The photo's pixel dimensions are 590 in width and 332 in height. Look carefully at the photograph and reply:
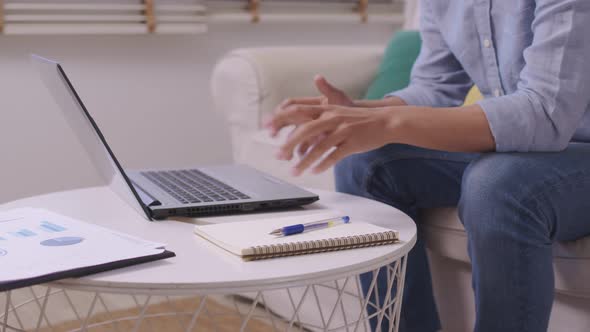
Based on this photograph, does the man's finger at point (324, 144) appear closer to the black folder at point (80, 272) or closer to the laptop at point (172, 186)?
the laptop at point (172, 186)

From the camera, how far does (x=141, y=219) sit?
40.2 inches

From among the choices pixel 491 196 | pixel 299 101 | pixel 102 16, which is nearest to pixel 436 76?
pixel 299 101

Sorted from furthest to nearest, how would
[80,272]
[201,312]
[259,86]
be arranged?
[259,86] → [201,312] → [80,272]

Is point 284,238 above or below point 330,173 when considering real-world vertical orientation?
above

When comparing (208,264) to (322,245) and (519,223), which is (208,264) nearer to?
(322,245)

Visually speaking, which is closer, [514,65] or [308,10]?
[514,65]

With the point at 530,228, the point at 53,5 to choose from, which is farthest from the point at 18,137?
the point at 530,228

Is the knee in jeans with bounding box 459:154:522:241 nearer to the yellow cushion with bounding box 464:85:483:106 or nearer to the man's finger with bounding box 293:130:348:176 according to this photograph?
the man's finger with bounding box 293:130:348:176

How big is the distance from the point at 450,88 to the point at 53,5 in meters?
1.34

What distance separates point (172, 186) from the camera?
1162 mm

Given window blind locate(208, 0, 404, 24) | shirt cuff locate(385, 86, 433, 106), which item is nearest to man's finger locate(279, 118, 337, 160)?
shirt cuff locate(385, 86, 433, 106)

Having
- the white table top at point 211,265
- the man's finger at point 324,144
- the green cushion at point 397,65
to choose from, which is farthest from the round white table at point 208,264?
the green cushion at point 397,65

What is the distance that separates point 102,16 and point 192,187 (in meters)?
1.36

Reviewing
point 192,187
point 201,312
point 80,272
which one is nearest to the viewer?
point 80,272
